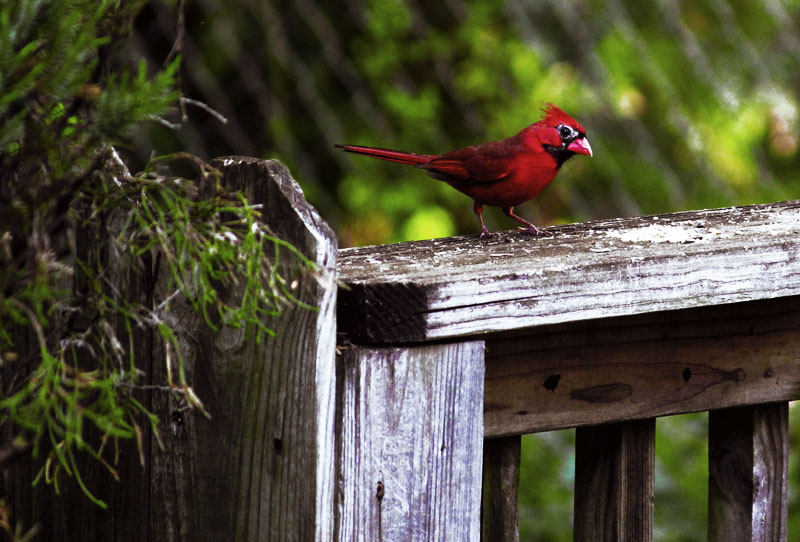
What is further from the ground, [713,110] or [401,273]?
[713,110]

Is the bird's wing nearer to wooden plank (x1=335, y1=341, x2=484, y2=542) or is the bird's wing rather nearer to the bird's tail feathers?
the bird's tail feathers

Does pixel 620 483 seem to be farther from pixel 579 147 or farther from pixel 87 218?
pixel 579 147

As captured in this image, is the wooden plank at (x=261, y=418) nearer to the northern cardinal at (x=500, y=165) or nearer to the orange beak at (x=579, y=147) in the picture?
the northern cardinal at (x=500, y=165)

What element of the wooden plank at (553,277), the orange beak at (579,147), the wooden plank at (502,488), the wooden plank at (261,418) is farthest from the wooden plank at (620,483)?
the orange beak at (579,147)

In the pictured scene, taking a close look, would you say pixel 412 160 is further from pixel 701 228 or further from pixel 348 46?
pixel 348 46

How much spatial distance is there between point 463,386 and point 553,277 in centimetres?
16

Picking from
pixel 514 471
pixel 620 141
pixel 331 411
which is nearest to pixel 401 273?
pixel 331 411

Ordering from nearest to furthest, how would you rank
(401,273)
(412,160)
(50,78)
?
1. (50,78)
2. (401,273)
3. (412,160)

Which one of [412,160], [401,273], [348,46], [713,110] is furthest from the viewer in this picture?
[713,110]

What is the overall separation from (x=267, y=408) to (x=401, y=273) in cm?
22

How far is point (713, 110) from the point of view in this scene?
4.69 m

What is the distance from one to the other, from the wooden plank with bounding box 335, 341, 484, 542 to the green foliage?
14 centimetres

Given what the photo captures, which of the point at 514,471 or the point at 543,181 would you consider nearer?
the point at 514,471

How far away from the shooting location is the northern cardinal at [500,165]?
237cm
